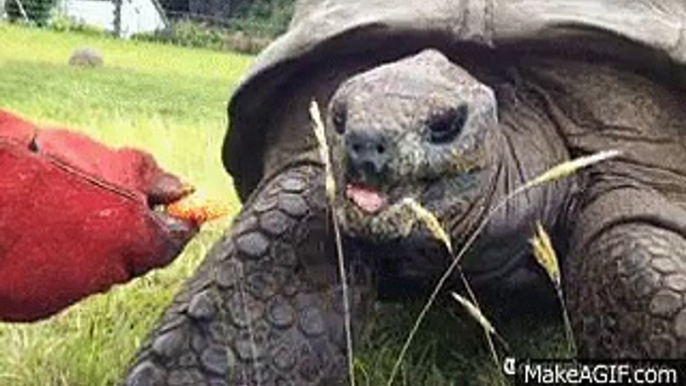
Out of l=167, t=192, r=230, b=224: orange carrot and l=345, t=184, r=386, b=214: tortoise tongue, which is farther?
l=167, t=192, r=230, b=224: orange carrot

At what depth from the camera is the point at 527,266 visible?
1931 mm

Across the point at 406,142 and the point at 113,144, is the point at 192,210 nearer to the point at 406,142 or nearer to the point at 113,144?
the point at 406,142

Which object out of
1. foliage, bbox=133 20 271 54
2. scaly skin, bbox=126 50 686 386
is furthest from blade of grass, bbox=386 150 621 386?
foliage, bbox=133 20 271 54

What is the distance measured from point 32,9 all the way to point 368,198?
25452 millimetres

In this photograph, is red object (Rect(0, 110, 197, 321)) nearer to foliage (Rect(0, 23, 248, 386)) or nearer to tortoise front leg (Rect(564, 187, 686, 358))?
foliage (Rect(0, 23, 248, 386))

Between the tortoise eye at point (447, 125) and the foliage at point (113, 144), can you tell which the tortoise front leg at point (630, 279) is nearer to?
the tortoise eye at point (447, 125)

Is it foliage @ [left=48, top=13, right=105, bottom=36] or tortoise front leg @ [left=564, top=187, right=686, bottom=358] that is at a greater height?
foliage @ [left=48, top=13, right=105, bottom=36]

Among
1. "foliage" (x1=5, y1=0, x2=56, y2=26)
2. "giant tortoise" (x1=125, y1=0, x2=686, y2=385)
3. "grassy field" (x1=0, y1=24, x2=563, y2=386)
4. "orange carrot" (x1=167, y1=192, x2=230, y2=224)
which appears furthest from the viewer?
"foliage" (x1=5, y1=0, x2=56, y2=26)

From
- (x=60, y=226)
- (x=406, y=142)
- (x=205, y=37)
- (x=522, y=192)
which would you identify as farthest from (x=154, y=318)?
(x=205, y=37)

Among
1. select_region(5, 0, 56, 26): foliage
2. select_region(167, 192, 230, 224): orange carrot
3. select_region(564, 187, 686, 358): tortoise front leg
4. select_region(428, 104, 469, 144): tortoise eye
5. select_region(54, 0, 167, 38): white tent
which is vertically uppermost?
select_region(54, 0, 167, 38): white tent

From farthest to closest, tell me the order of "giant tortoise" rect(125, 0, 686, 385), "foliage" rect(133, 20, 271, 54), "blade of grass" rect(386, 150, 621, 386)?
"foliage" rect(133, 20, 271, 54) < "giant tortoise" rect(125, 0, 686, 385) < "blade of grass" rect(386, 150, 621, 386)

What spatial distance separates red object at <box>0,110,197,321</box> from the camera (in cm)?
188

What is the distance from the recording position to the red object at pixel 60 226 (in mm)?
1876

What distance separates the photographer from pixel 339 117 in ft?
5.26
